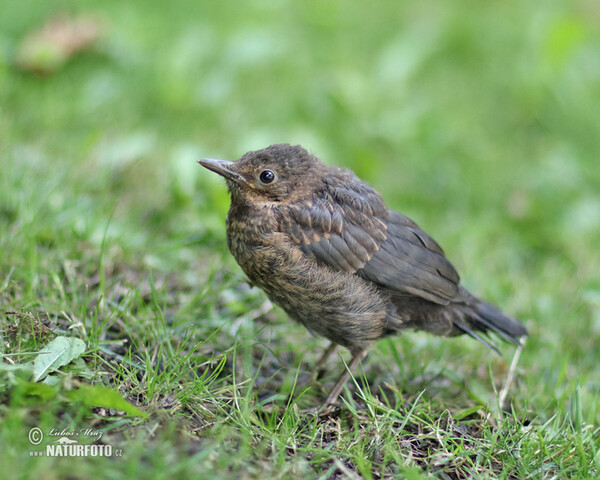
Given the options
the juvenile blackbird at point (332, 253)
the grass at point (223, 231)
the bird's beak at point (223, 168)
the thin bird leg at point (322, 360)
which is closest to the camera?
the grass at point (223, 231)

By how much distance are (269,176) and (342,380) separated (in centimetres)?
111

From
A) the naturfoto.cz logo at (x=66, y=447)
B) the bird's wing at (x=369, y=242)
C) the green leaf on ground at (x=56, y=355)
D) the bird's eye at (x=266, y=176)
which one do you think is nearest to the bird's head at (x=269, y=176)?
the bird's eye at (x=266, y=176)

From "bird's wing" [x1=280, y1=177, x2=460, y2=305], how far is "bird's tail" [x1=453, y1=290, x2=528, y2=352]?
18 centimetres

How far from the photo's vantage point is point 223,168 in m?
3.42

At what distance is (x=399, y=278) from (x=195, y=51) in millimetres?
3659

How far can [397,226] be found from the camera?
355 cm

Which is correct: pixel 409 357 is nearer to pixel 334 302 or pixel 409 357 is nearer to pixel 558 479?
pixel 334 302

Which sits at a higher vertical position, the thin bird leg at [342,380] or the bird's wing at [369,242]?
the bird's wing at [369,242]

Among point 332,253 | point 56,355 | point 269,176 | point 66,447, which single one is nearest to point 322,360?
point 332,253

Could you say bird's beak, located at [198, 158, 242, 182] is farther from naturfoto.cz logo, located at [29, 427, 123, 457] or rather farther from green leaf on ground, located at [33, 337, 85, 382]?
naturfoto.cz logo, located at [29, 427, 123, 457]

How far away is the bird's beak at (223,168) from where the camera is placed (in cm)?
340

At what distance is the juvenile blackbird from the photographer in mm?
3277

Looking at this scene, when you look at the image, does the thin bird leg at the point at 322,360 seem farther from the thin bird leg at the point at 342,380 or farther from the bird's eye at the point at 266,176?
the bird's eye at the point at 266,176

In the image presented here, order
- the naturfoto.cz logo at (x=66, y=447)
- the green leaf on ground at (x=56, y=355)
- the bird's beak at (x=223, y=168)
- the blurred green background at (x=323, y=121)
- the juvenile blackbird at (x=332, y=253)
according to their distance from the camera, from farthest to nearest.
Answer: 1. the blurred green background at (x=323, y=121)
2. the bird's beak at (x=223, y=168)
3. the juvenile blackbird at (x=332, y=253)
4. the green leaf on ground at (x=56, y=355)
5. the naturfoto.cz logo at (x=66, y=447)
